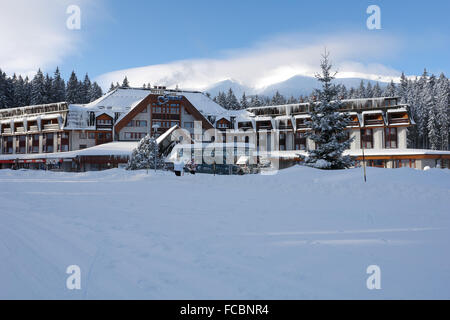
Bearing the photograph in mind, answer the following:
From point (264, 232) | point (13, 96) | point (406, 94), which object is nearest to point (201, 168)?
point (264, 232)

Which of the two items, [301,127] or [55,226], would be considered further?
[301,127]

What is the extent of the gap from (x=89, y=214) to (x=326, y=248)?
18.7 ft

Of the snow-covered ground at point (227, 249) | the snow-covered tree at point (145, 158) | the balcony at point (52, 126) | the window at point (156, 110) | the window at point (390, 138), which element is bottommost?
the snow-covered ground at point (227, 249)

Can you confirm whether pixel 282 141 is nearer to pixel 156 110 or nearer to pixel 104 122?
pixel 156 110

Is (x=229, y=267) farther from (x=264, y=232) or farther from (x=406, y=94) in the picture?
(x=406, y=94)

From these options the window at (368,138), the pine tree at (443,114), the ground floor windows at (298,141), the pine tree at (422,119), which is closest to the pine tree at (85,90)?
the ground floor windows at (298,141)

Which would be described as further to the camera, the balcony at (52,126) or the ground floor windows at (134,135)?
the balcony at (52,126)

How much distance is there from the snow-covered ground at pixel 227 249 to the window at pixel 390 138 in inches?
1532

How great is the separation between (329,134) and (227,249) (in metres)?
17.2

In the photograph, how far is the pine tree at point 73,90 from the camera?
77.8 metres

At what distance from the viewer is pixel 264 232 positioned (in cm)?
577

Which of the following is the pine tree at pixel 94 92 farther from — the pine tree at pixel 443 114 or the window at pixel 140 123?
the pine tree at pixel 443 114

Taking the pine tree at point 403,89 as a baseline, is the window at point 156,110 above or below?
below

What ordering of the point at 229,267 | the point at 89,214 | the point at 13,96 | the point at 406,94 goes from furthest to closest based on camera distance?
the point at 406,94, the point at 13,96, the point at 89,214, the point at 229,267
